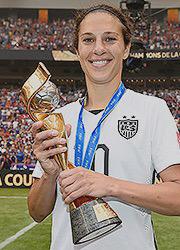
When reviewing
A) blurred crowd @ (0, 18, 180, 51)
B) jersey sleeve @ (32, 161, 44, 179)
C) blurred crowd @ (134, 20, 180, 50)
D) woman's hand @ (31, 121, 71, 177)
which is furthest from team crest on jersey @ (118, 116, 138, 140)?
blurred crowd @ (0, 18, 180, 51)

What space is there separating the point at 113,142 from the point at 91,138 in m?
0.09

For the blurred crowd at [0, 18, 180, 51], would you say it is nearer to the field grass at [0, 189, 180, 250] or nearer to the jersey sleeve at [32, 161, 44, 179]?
the field grass at [0, 189, 180, 250]

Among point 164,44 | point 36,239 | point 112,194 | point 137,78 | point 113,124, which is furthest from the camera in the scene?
point 137,78

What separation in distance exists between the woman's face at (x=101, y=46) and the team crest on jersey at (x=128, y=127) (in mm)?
186

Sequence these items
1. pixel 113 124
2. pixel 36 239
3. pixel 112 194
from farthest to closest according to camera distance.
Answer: pixel 36 239
pixel 113 124
pixel 112 194

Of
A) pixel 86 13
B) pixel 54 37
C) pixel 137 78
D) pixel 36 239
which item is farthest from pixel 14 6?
pixel 86 13

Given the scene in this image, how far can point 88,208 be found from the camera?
1.60 meters

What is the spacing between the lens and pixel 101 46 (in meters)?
1.79

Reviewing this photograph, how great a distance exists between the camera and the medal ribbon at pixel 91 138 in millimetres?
1808

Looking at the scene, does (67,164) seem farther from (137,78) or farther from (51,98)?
(137,78)

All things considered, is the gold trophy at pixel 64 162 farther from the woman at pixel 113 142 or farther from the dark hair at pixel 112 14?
the dark hair at pixel 112 14

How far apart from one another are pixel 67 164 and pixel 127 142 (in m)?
0.25

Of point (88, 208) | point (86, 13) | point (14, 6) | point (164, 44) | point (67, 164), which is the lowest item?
point (88, 208)

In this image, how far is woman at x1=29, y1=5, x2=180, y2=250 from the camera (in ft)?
5.61
